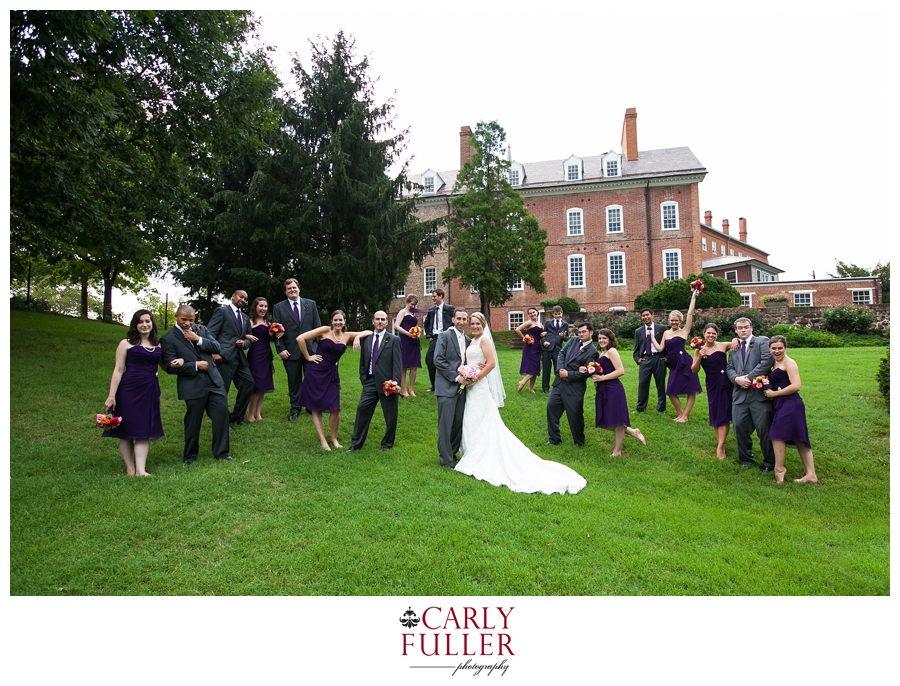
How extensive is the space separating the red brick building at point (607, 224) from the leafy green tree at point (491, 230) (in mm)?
7995

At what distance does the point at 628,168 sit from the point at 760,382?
35537 millimetres

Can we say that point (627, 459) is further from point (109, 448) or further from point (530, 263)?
point (530, 263)

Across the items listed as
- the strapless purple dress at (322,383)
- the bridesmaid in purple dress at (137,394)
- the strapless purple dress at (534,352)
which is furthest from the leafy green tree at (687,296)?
the bridesmaid in purple dress at (137,394)

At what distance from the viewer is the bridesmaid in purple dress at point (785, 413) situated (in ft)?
22.9

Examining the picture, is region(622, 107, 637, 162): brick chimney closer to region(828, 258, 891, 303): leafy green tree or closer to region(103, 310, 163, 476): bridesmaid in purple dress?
region(828, 258, 891, 303): leafy green tree

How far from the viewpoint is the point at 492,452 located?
7.37 metres

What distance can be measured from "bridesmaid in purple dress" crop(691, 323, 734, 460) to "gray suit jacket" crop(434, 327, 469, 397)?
3955 mm

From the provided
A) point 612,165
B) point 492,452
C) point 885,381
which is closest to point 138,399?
point 492,452

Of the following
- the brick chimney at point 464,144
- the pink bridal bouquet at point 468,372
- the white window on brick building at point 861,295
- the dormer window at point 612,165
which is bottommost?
the pink bridal bouquet at point 468,372

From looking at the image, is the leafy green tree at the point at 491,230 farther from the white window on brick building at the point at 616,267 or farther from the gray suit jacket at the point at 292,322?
the gray suit jacket at the point at 292,322

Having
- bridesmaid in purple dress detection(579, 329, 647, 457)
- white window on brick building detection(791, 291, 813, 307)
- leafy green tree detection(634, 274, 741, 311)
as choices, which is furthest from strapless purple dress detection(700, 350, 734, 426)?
white window on brick building detection(791, 291, 813, 307)

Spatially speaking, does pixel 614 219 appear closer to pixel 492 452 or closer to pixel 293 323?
pixel 293 323

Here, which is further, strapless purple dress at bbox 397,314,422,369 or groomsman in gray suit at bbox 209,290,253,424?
strapless purple dress at bbox 397,314,422,369

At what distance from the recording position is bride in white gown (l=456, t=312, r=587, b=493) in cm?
682
